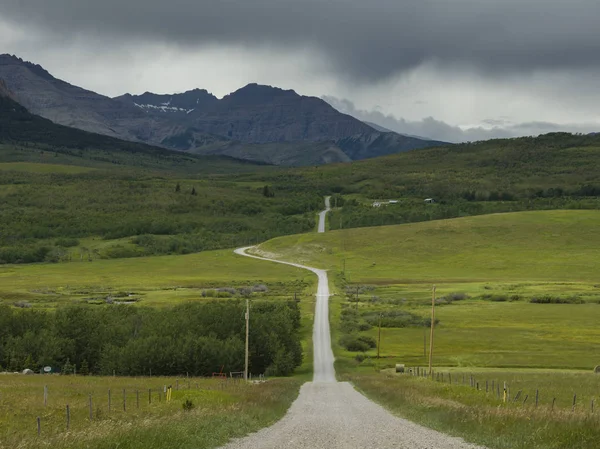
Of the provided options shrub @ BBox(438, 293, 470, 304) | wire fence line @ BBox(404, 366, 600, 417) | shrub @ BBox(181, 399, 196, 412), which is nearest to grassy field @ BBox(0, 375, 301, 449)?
shrub @ BBox(181, 399, 196, 412)

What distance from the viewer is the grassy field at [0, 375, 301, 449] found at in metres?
21.0

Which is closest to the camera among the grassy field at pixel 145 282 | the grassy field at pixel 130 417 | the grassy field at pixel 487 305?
the grassy field at pixel 130 417

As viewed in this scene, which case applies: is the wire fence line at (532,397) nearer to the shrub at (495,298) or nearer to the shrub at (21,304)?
the shrub at (495,298)

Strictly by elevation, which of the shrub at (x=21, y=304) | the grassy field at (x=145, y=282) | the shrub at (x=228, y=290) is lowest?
the grassy field at (x=145, y=282)

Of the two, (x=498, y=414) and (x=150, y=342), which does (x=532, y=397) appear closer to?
(x=498, y=414)

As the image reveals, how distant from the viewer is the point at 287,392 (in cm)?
4794

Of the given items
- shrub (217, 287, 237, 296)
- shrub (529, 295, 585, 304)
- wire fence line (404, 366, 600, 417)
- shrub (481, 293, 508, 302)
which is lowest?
shrub (217, 287, 237, 296)

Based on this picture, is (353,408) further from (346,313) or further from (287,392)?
(346,313)

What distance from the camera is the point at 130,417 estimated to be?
27766 mm

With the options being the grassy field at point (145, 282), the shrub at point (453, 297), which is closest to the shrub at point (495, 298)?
the shrub at point (453, 297)

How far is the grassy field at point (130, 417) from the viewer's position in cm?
2097

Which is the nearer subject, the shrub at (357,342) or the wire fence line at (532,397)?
the wire fence line at (532,397)

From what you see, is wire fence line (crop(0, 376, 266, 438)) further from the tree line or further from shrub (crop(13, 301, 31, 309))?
shrub (crop(13, 301, 31, 309))

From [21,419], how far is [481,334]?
2980 inches
